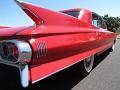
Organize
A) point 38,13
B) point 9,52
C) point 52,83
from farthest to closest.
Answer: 1. point 52,83
2. point 38,13
3. point 9,52

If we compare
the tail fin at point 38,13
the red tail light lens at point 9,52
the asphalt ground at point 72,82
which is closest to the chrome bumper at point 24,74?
the red tail light lens at point 9,52

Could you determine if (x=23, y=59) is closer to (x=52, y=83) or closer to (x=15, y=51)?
(x=15, y=51)

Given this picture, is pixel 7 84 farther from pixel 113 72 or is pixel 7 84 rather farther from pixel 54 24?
pixel 113 72

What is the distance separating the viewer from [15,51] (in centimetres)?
280

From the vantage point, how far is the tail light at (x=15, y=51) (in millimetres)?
2736

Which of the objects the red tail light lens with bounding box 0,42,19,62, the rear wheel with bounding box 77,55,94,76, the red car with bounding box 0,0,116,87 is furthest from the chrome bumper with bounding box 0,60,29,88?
the rear wheel with bounding box 77,55,94,76

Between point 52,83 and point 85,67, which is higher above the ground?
point 85,67

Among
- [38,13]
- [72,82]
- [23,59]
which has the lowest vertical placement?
[72,82]

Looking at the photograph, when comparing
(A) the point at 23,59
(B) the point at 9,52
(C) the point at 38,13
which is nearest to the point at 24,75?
(A) the point at 23,59

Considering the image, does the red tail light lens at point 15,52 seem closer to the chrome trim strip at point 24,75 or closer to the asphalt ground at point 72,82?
the chrome trim strip at point 24,75

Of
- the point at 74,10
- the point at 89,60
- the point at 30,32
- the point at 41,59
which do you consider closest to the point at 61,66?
the point at 41,59

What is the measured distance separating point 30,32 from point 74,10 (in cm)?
282

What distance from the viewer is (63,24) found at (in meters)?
3.94

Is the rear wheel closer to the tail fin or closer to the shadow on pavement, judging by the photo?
the shadow on pavement
